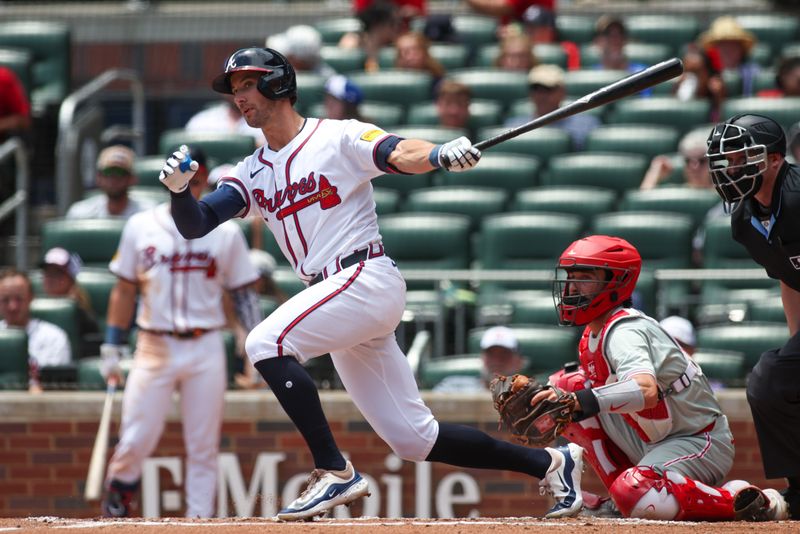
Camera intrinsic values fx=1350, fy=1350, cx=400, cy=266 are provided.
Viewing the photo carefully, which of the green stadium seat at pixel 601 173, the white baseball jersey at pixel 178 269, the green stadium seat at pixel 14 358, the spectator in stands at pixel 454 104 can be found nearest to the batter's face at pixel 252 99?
the white baseball jersey at pixel 178 269

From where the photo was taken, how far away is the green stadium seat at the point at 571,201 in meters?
8.09

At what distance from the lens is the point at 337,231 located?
176 inches

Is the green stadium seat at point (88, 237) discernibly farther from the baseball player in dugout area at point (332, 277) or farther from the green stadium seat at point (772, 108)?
the green stadium seat at point (772, 108)

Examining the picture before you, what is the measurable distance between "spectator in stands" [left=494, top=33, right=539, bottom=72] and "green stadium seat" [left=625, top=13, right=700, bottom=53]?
1.18m

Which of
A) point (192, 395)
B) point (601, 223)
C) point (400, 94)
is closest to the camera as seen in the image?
point (192, 395)

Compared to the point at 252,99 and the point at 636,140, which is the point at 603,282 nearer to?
the point at 252,99

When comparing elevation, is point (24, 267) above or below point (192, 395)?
above

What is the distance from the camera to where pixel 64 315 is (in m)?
7.34

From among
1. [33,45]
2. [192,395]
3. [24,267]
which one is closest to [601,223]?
[192,395]

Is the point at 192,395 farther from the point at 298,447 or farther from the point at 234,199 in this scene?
the point at 234,199

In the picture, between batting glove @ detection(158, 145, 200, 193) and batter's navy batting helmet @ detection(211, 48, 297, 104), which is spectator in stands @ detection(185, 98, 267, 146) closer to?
batter's navy batting helmet @ detection(211, 48, 297, 104)

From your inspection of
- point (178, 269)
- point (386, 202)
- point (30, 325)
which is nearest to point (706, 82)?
point (386, 202)

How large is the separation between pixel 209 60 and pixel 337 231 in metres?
7.64

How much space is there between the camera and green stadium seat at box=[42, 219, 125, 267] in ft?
26.5
